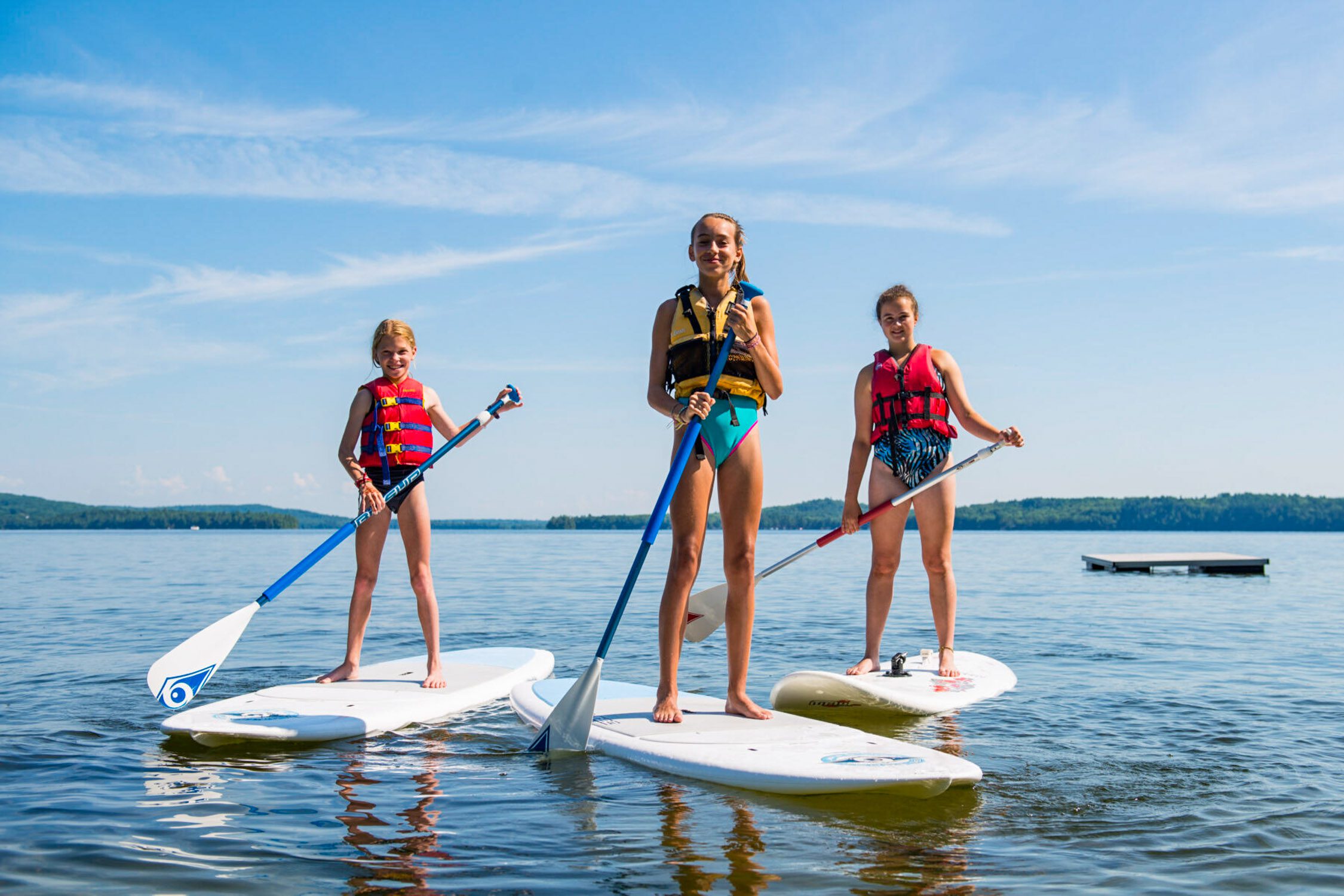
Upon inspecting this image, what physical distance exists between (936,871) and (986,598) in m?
13.0

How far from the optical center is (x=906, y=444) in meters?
6.02

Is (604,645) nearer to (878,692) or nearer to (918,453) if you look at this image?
(878,692)

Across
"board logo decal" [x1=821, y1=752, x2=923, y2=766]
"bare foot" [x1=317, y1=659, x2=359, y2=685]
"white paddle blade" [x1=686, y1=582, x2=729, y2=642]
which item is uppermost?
"white paddle blade" [x1=686, y1=582, x2=729, y2=642]

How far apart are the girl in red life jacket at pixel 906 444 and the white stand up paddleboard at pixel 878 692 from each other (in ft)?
0.71

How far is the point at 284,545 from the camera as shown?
47156mm

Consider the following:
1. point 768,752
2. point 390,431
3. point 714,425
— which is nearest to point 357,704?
point 390,431

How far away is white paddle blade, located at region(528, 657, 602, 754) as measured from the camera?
4527 millimetres

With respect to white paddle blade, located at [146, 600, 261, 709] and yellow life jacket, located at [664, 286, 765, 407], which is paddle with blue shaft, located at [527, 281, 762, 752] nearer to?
yellow life jacket, located at [664, 286, 765, 407]

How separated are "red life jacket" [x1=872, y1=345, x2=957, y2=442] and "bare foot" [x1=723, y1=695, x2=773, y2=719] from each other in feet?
6.92

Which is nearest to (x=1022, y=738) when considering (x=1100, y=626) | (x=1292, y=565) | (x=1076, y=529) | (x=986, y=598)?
(x=1100, y=626)

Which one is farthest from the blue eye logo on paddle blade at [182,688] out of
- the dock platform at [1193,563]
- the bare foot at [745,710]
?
the dock platform at [1193,563]

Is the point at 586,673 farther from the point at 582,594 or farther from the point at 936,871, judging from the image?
the point at 582,594

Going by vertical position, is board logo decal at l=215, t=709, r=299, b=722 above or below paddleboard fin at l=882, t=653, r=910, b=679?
below

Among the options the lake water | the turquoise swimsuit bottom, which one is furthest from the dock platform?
the turquoise swimsuit bottom
